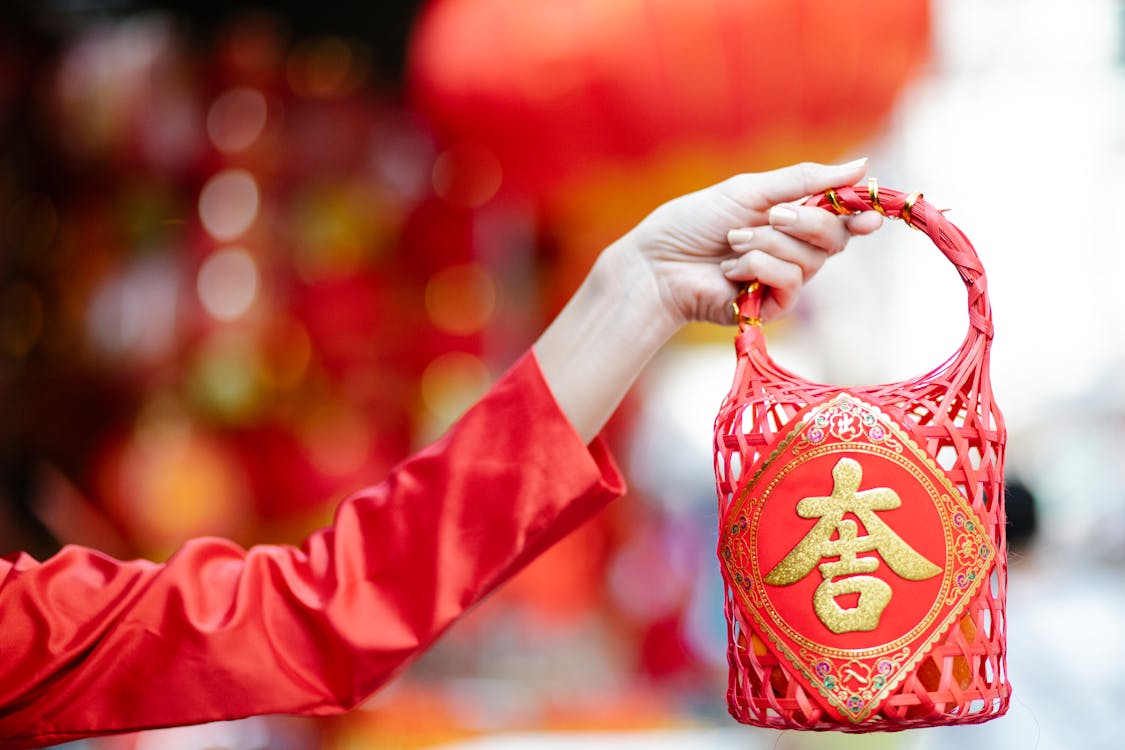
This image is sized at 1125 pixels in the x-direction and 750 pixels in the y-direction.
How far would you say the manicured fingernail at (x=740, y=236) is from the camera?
87 cm

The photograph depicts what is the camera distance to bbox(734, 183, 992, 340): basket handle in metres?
0.77

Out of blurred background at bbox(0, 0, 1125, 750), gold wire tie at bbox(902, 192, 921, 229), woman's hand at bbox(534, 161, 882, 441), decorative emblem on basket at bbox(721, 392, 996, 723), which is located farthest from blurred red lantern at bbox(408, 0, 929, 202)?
decorative emblem on basket at bbox(721, 392, 996, 723)

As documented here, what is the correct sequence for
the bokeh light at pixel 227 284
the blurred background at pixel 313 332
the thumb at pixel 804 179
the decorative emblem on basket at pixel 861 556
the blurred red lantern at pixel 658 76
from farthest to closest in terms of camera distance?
1. the bokeh light at pixel 227 284
2. the blurred background at pixel 313 332
3. the blurred red lantern at pixel 658 76
4. the thumb at pixel 804 179
5. the decorative emblem on basket at pixel 861 556

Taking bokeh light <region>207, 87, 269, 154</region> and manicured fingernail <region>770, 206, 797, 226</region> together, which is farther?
bokeh light <region>207, 87, 269, 154</region>

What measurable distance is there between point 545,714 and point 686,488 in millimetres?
1105

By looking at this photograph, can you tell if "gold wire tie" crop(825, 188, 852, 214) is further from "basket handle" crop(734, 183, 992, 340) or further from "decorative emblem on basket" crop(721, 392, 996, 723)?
"decorative emblem on basket" crop(721, 392, 996, 723)

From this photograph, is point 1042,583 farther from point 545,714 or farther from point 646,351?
point 646,351

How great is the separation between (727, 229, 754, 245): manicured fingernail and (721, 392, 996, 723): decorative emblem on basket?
0.18 meters

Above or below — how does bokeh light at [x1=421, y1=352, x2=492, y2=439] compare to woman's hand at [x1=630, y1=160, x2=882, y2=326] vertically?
below

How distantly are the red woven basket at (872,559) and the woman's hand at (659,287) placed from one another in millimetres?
155

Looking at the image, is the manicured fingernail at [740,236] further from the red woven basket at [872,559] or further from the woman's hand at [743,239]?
the red woven basket at [872,559]

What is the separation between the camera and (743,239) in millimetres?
871

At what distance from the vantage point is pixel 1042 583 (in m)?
1.92

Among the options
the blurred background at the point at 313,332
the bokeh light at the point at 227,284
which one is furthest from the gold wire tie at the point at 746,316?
the bokeh light at the point at 227,284
